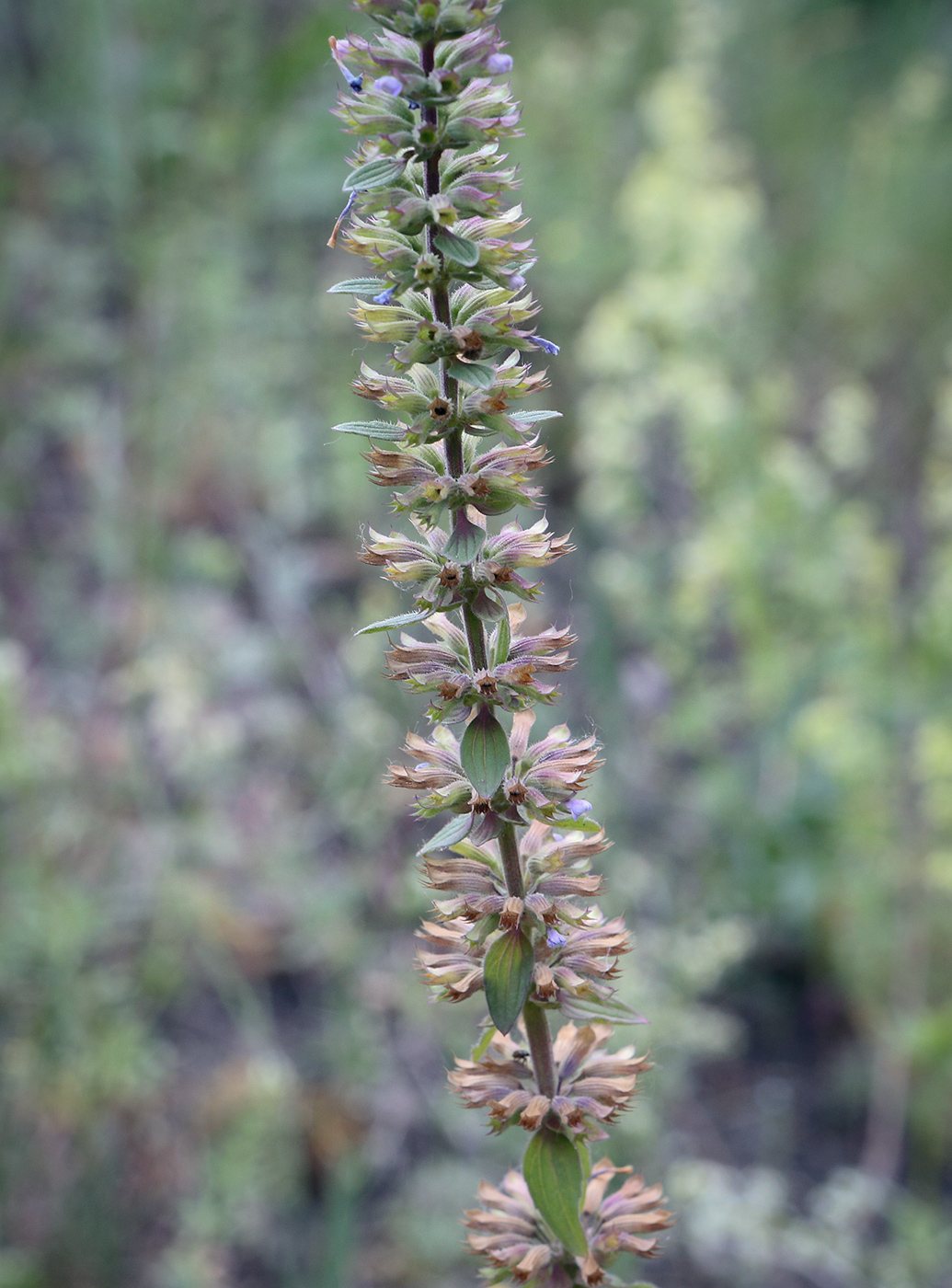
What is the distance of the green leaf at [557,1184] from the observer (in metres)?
0.96

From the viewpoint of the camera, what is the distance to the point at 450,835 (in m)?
0.95

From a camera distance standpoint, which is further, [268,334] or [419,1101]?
[268,334]

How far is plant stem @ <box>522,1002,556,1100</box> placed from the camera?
3.39 feet

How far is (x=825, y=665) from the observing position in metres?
3.63

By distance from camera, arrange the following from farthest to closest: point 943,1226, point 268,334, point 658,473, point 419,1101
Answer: point 268,334 → point 658,473 → point 419,1101 → point 943,1226

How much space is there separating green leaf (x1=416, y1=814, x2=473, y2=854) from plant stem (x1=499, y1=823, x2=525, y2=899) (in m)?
0.04

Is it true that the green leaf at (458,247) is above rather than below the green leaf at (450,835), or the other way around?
above

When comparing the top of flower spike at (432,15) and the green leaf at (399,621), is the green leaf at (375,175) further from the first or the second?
the green leaf at (399,621)

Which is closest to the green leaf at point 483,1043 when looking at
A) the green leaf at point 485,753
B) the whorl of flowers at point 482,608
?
the whorl of flowers at point 482,608

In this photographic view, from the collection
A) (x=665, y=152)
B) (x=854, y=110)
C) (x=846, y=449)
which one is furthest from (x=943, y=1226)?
(x=854, y=110)

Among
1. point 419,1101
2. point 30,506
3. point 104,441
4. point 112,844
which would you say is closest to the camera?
point 419,1101

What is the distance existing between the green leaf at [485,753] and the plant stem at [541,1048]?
25 centimetres

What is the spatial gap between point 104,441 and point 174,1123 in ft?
9.25

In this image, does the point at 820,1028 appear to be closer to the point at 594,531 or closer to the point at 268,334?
the point at 594,531
